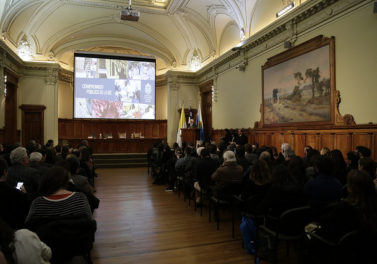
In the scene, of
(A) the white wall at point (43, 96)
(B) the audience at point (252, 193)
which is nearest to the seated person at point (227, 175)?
(B) the audience at point (252, 193)

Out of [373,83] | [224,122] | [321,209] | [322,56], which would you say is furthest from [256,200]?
[224,122]

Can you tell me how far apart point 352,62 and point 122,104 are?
10.2m

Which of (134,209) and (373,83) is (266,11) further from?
A: (134,209)

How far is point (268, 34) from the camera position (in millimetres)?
7855

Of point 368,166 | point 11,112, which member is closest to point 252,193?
point 368,166

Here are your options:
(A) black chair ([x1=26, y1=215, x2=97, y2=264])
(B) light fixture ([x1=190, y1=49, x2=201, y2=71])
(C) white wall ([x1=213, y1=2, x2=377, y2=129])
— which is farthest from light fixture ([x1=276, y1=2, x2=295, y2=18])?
(A) black chair ([x1=26, y1=215, x2=97, y2=264])

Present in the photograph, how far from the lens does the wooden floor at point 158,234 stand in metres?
3.14

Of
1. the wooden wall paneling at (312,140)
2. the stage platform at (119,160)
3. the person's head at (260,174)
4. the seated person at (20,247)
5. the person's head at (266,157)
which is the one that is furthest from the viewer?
the stage platform at (119,160)

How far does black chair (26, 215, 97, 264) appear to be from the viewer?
5.94ft

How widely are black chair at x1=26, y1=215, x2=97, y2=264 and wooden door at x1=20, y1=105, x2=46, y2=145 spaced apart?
11.5 m

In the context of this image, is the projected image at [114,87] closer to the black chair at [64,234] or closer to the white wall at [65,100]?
the white wall at [65,100]

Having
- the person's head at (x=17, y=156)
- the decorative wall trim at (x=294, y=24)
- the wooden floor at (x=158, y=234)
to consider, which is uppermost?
the decorative wall trim at (x=294, y=24)

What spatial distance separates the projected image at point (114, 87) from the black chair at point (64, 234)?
11.5 m

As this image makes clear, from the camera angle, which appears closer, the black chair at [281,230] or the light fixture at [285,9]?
the black chair at [281,230]
